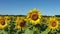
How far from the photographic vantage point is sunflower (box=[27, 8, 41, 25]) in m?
3.61

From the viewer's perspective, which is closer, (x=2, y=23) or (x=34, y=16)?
(x=34, y=16)

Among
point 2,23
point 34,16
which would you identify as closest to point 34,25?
point 34,16

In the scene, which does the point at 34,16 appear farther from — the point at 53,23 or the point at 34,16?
the point at 53,23

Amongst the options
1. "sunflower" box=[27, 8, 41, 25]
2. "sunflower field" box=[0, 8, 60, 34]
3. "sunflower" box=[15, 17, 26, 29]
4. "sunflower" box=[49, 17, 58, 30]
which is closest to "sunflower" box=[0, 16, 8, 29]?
"sunflower field" box=[0, 8, 60, 34]

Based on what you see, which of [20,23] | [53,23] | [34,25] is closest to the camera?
[34,25]

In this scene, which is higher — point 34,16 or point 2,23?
point 34,16

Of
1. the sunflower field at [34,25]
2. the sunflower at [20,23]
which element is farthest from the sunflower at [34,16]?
the sunflower at [20,23]

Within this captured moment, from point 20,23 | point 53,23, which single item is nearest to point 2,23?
point 20,23

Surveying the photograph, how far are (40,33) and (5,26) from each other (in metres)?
0.94

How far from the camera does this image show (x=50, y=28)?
3746 millimetres

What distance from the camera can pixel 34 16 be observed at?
3.71 metres

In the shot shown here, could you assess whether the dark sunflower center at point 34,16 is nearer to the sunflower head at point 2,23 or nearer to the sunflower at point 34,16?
the sunflower at point 34,16

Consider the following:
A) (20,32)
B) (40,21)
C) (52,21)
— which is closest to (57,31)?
(52,21)

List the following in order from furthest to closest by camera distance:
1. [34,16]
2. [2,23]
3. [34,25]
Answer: [2,23], [34,16], [34,25]
